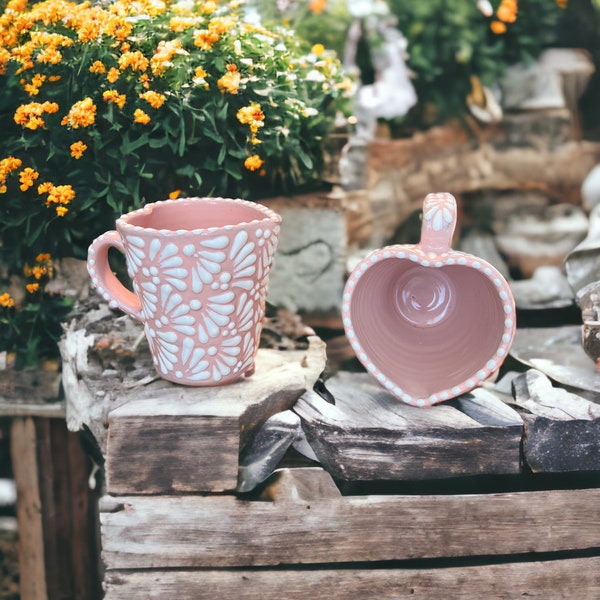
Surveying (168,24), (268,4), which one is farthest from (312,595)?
(268,4)

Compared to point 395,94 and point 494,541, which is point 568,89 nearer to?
point 395,94

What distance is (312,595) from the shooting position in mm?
1473

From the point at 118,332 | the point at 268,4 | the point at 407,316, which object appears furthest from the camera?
the point at 268,4

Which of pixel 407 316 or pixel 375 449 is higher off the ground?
pixel 407 316

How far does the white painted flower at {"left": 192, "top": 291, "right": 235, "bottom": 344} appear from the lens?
4.78ft

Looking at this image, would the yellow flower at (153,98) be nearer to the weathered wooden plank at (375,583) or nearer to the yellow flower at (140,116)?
the yellow flower at (140,116)

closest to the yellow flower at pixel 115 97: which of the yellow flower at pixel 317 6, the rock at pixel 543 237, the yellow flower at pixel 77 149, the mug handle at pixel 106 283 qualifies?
the yellow flower at pixel 77 149

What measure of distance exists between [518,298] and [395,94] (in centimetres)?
88

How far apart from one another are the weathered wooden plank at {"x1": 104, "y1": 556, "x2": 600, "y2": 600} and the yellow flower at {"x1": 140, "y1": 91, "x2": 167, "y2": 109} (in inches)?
39.1

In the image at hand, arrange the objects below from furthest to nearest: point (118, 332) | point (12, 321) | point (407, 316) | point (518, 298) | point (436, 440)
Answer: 1. point (518, 298)
2. point (12, 321)
3. point (118, 332)
4. point (407, 316)
5. point (436, 440)

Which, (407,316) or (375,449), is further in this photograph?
(407,316)

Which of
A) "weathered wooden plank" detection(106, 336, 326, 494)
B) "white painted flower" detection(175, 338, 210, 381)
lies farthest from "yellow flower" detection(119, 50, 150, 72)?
"weathered wooden plank" detection(106, 336, 326, 494)

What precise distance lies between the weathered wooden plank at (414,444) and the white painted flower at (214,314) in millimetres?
259

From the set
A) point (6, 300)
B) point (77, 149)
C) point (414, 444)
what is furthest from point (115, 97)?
point (414, 444)
